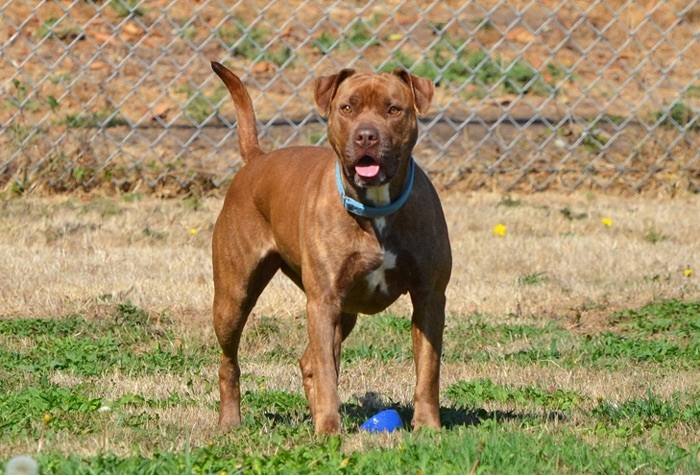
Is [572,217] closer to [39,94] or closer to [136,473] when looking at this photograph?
[39,94]

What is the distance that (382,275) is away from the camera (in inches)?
198

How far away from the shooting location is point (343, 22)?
13.4 m

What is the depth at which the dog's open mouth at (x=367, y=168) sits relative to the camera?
191 inches

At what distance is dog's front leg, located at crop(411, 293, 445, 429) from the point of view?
16.5ft

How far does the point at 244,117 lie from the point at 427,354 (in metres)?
1.68

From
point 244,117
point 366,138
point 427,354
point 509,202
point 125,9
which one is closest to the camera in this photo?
point 366,138

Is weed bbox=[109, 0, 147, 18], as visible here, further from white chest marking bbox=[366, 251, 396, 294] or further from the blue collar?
white chest marking bbox=[366, 251, 396, 294]

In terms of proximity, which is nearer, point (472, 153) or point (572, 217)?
point (572, 217)

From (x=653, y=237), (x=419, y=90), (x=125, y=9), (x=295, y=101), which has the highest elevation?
(x=419, y=90)

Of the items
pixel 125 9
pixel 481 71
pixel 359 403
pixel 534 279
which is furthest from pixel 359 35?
pixel 359 403

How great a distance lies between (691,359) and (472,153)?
5.12 metres

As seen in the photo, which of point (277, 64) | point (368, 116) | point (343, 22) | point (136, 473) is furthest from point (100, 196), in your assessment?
point (136, 473)

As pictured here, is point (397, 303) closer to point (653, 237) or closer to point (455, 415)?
point (455, 415)

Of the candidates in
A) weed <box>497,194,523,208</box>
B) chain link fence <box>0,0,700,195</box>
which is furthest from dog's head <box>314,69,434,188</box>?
chain link fence <box>0,0,700,195</box>
